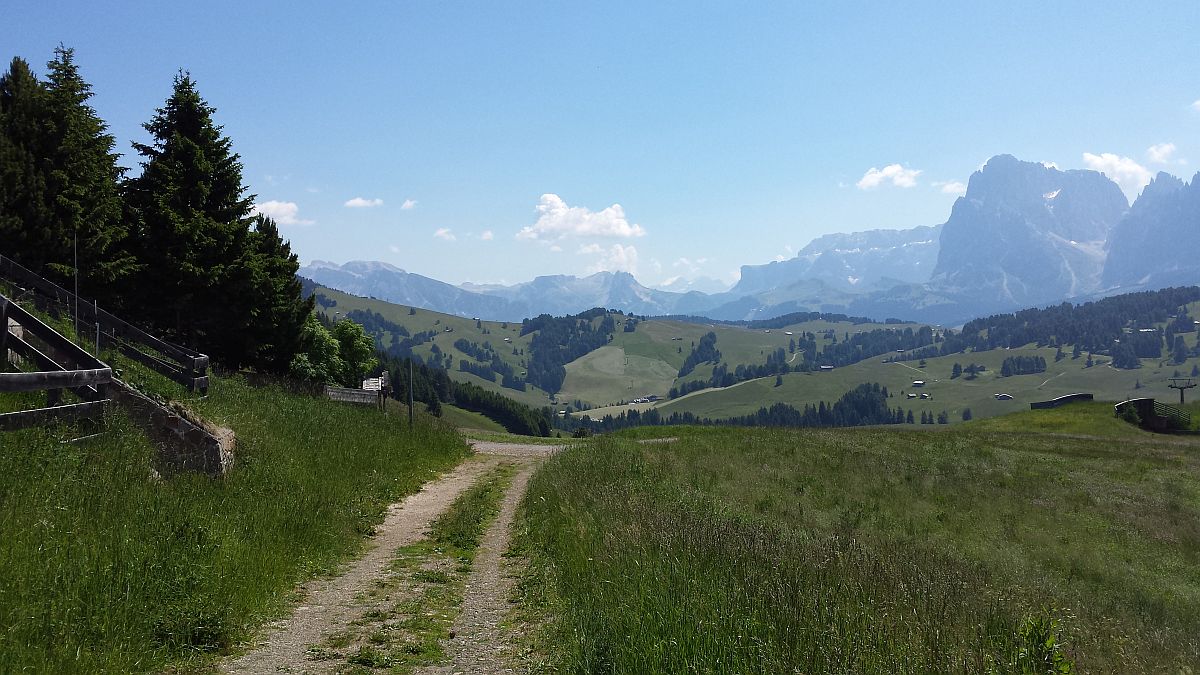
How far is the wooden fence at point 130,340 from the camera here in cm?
1828

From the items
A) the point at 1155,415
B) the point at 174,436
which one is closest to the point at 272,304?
the point at 174,436

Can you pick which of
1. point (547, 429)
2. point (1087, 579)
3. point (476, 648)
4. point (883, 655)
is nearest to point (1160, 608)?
point (1087, 579)

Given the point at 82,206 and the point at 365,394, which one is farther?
the point at 365,394

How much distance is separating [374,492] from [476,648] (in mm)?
10069

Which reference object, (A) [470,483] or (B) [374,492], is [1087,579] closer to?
(A) [470,483]

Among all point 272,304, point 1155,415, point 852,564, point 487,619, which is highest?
point 272,304

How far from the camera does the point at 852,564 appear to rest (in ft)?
35.2

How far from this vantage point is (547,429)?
616 ft

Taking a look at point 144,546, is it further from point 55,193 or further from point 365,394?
point 55,193

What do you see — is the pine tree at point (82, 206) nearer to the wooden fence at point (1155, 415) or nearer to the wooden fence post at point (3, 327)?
the wooden fence post at point (3, 327)

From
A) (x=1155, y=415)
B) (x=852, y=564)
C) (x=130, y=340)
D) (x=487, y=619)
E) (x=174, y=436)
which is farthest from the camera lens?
(x=1155, y=415)

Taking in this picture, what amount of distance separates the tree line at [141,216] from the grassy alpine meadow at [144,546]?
1963 centimetres

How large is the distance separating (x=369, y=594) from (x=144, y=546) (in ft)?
9.82

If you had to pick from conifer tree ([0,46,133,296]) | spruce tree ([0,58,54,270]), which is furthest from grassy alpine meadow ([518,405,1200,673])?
spruce tree ([0,58,54,270])
